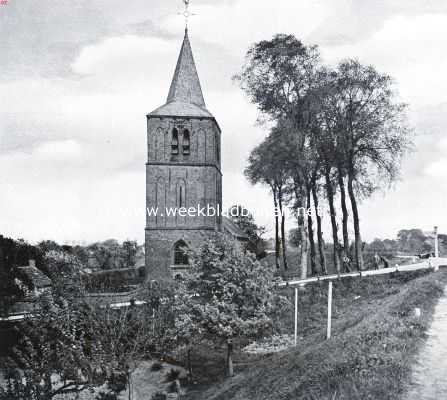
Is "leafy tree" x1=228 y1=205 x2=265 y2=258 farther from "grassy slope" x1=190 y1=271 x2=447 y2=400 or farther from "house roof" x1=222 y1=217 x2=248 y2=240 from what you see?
"grassy slope" x1=190 y1=271 x2=447 y2=400

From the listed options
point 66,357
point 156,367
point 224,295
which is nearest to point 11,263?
point 156,367

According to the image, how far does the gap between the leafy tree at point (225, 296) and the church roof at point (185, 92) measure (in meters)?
18.8

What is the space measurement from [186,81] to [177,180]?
24.7 feet

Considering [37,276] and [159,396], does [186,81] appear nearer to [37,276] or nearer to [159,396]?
[37,276]

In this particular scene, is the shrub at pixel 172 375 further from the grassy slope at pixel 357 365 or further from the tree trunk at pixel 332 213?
the tree trunk at pixel 332 213

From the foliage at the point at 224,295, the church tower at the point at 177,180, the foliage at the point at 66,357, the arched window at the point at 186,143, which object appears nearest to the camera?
the foliage at the point at 66,357

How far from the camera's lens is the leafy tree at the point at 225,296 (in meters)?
15.9

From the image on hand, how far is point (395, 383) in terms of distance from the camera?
7281 millimetres

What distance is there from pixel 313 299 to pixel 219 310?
7064 mm

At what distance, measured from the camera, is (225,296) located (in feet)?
53.4

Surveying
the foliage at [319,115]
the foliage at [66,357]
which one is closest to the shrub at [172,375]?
the foliage at [66,357]

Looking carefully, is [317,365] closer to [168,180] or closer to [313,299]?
[313,299]

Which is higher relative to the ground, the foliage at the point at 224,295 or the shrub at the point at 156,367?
the foliage at the point at 224,295

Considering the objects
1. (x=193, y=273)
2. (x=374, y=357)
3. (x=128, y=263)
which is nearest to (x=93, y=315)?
(x=193, y=273)
